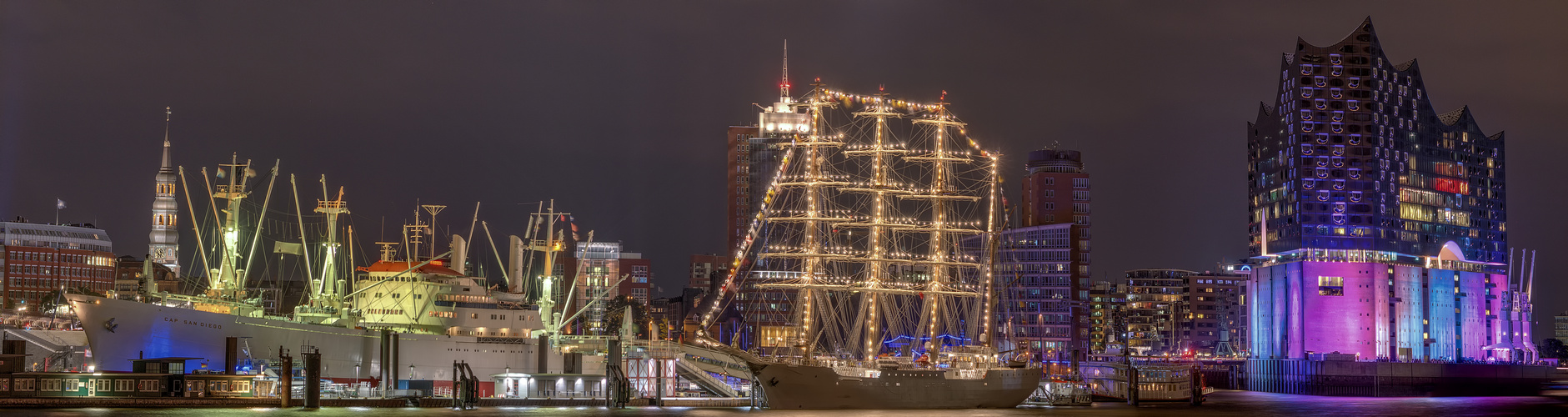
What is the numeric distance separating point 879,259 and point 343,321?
37.2 metres

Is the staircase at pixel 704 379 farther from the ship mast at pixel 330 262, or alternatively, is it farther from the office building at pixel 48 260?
the office building at pixel 48 260

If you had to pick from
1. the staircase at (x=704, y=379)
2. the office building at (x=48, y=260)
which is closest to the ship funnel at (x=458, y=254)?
the staircase at (x=704, y=379)

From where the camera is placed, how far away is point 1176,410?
10962 cm

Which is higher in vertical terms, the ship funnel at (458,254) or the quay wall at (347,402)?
the ship funnel at (458,254)

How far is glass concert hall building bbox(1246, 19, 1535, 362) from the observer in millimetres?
161375

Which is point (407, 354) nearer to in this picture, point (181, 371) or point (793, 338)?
point (181, 371)

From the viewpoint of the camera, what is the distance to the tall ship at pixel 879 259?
3656 inches

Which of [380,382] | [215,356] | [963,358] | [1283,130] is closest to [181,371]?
[215,356]

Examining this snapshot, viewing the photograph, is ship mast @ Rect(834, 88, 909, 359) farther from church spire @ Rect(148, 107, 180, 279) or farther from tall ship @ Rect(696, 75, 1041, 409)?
church spire @ Rect(148, 107, 180, 279)

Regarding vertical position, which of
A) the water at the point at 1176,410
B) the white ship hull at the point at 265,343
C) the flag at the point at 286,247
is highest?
the flag at the point at 286,247

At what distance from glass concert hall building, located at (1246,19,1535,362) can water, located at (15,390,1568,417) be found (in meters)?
A: 13.3

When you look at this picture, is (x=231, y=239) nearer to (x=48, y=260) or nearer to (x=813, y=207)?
(x=813, y=207)

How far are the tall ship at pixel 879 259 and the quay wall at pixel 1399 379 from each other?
61421 mm

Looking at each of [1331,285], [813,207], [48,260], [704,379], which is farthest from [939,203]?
[48,260]
